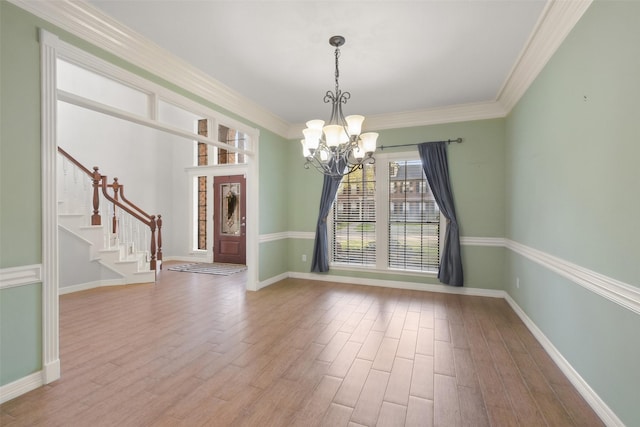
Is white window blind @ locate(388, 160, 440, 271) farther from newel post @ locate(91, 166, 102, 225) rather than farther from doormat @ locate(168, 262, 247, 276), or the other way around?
newel post @ locate(91, 166, 102, 225)

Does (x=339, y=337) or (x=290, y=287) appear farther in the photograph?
(x=290, y=287)

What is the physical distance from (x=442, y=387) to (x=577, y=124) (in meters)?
2.23

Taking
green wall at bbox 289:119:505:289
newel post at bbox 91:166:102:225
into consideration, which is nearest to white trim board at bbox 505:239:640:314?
green wall at bbox 289:119:505:289

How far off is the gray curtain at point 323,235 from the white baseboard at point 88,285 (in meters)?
3.48

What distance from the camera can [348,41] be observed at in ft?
8.96

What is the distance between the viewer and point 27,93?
2.04 meters

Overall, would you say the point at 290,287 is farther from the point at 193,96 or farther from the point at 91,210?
the point at 91,210

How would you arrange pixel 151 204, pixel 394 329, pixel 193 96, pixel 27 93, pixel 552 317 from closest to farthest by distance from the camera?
pixel 27 93 < pixel 552 317 < pixel 394 329 < pixel 193 96 < pixel 151 204

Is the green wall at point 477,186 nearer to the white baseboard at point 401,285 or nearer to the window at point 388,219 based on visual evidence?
the white baseboard at point 401,285

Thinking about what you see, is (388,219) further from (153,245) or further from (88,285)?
(88,285)

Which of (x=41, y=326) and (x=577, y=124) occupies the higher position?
(x=577, y=124)

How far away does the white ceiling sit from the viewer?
2.31 m

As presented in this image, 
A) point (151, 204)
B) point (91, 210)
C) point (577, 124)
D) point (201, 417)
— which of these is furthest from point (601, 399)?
point (151, 204)

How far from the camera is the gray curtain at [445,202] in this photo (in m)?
4.40
